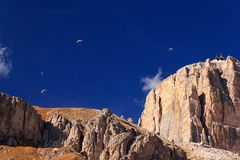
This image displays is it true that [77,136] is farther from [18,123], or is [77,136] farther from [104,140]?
[18,123]

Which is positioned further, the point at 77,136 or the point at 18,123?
the point at 77,136

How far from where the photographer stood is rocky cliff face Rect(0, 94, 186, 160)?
171m

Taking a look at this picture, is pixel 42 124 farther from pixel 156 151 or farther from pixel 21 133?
pixel 156 151

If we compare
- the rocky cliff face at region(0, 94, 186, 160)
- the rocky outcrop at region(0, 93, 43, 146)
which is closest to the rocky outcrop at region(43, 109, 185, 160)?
the rocky cliff face at region(0, 94, 186, 160)

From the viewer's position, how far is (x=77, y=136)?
583 ft

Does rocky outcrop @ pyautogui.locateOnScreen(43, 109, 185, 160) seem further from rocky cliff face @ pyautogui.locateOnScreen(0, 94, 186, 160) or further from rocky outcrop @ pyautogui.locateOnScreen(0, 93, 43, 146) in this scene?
rocky outcrop @ pyautogui.locateOnScreen(0, 93, 43, 146)

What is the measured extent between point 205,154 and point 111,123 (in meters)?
28.2

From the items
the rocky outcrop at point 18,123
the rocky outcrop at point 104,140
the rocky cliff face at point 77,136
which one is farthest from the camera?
the rocky outcrop at point 104,140

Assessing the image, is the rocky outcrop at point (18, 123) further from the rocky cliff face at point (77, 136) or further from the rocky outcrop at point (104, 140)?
the rocky outcrop at point (104, 140)

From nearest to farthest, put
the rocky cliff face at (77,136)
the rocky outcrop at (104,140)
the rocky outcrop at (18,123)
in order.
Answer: the rocky outcrop at (18,123)
the rocky cliff face at (77,136)
the rocky outcrop at (104,140)

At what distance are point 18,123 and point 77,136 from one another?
14779 millimetres

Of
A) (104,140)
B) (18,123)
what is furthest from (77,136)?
(18,123)

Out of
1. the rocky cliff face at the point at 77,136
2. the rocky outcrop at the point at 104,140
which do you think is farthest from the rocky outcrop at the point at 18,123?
the rocky outcrop at the point at 104,140

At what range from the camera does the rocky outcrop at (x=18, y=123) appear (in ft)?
557
